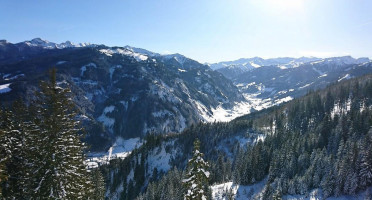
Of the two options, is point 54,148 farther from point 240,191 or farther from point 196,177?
point 240,191

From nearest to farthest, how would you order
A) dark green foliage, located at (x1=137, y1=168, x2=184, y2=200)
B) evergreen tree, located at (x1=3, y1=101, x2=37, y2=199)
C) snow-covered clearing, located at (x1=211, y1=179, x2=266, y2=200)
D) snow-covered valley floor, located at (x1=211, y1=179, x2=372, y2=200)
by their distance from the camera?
evergreen tree, located at (x1=3, y1=101, x2=37, y2=199), snow-covered valley floor, located at (x1=211, y1=179, x2=372, y2=200), snow-covered clearing, located at (x1=211, y1=179, x2=266, y2=200), dark green foliage, located at (x1=137, y1=168, x2=184, y2=200)

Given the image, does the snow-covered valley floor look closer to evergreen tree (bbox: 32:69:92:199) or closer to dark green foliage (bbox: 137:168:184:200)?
dark green foliage (bbox: 137:168:184:200)

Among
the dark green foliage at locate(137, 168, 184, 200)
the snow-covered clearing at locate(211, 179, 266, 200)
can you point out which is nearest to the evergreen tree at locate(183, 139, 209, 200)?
the snow-covered clearing at locate(211, 179, 266, 200)

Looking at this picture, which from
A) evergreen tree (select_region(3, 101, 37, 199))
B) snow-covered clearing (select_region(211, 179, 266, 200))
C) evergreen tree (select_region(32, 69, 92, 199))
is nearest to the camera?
evergreen tree (select_region(32, 69, 92, 199))

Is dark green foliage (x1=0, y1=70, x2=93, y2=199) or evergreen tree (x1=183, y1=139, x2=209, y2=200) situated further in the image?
dark green foliage (x1=0, y1=70, x2=93, y2=199)

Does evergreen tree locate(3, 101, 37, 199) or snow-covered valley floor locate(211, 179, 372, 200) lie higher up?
evergreen tree locate(3, 101, 37, 199)

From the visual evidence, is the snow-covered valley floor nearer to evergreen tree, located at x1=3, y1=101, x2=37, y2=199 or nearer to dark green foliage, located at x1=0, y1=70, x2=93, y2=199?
dark green foliage, located at x1=0, y1=70, x2=93, y2=199

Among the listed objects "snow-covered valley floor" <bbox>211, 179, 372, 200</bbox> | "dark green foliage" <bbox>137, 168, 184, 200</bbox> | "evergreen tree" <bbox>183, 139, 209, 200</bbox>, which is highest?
"evergreen tree" <bbox>183, 139, 209, 200</bbox>

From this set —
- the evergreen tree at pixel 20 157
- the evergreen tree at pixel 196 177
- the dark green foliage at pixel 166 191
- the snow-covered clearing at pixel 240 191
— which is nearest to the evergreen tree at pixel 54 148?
the evergreen tree at pixel 20 157

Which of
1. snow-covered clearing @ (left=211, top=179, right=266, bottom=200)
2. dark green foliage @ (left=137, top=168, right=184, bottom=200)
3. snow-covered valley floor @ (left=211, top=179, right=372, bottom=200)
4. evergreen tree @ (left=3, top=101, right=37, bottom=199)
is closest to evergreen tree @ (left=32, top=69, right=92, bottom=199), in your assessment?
evergreen tree @ (left=3, top=101, right=37, bottom=199)

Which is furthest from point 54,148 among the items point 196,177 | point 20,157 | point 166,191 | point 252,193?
point 166,191

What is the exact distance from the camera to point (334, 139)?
132125 millimetres

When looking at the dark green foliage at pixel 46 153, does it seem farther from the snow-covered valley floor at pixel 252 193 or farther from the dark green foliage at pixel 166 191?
the dark green foliage at pixel 166 191

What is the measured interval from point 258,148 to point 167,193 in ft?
161
